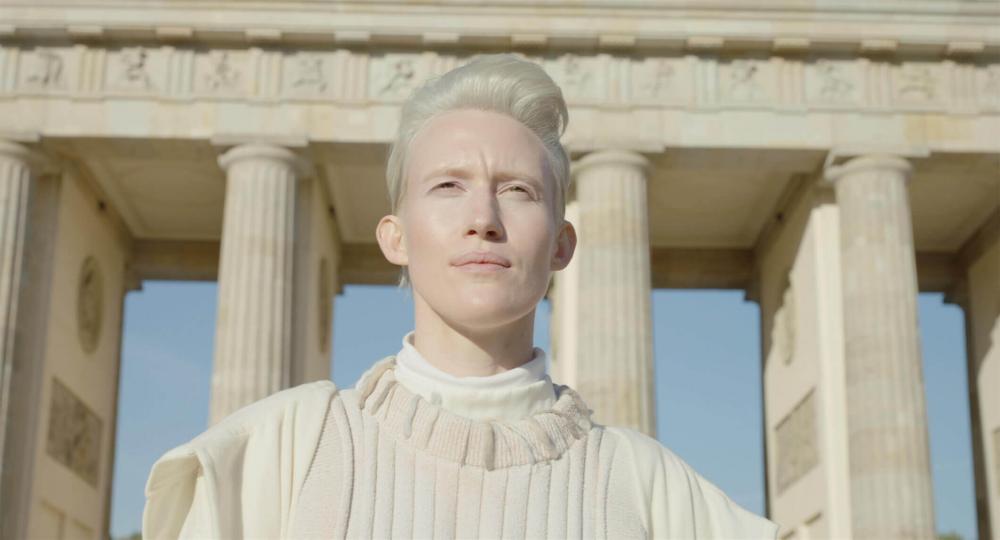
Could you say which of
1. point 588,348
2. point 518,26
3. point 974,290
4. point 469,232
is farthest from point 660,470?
point 974,290

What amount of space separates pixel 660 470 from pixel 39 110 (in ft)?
65.7

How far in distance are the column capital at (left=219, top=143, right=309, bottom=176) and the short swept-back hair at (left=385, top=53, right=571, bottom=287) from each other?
18.3 metres

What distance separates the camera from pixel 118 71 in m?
21.0

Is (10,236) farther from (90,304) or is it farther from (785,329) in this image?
(785,329)

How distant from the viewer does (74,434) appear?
23578 millimetres

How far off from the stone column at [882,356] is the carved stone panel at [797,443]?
2.23 metres

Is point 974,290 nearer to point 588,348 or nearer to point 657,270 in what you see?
point 657,270

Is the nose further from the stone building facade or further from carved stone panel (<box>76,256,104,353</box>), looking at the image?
carved stone panel (<box>76,256,104,353</box>)

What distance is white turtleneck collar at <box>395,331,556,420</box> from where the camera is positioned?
230 cm

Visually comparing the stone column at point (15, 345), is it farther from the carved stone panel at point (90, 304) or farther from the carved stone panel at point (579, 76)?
the carved stone panel at point (579, 76)

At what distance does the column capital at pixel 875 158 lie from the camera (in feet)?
67.8

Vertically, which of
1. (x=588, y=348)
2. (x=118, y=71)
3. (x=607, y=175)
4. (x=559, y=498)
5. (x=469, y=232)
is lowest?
(x=559, y=498)

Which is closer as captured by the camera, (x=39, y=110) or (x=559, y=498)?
(x=559, y=498)

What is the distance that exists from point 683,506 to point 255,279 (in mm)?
17908
